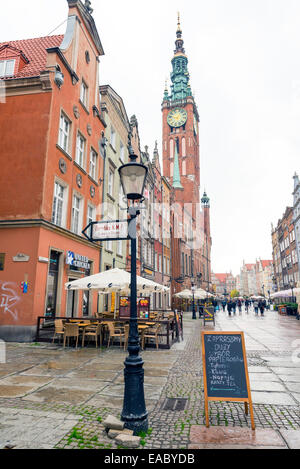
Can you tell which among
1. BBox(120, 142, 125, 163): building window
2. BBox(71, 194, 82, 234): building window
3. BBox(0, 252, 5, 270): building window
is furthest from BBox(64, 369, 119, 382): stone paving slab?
BBox(120, 142, 125, 163): building window

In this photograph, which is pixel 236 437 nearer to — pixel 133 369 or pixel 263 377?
pixel 133 369

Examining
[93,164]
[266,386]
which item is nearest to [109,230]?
[266,386]

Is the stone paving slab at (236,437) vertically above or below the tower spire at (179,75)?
below

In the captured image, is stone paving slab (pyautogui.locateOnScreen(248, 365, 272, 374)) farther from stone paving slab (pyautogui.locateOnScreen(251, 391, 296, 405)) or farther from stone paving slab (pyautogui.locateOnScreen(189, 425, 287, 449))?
stone paving slab (pyautogui.locateOnScreen(189, 425, 287, 449))

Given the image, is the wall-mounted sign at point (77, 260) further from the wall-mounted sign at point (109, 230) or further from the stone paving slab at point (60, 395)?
the stone paving slab at point (60, 395)

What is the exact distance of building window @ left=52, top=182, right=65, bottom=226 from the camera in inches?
546

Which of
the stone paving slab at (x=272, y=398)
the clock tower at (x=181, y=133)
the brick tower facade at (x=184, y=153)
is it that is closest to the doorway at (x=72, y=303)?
the stone paving slab at (x=272, y=398)

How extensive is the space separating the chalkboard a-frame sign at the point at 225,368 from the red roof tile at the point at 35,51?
46.7 ft

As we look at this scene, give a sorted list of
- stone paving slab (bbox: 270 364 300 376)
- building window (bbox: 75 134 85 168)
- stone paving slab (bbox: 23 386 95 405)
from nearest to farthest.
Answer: stone paving slab (bbox: 23 386 95 405)
stone paving slab (bbox: 270 364 300 376)
building window (bbox: 75 134 85 168)

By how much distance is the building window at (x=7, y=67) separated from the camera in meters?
14.9

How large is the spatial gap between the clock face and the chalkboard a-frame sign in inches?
2920

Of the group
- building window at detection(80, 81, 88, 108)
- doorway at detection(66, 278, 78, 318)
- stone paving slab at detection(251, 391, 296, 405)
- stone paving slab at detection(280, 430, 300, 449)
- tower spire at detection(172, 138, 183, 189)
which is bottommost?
stone paving slab at detection(251, 391, 296, 405)

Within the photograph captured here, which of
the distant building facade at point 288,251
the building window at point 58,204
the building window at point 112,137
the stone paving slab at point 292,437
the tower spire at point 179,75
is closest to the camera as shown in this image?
the stone paving slab at point 292,437

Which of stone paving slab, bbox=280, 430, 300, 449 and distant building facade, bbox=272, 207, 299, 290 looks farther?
distant building facade, bbox=272, 207, 299, 290
